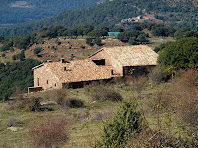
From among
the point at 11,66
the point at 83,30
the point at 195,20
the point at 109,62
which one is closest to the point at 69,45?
the point at 83,30

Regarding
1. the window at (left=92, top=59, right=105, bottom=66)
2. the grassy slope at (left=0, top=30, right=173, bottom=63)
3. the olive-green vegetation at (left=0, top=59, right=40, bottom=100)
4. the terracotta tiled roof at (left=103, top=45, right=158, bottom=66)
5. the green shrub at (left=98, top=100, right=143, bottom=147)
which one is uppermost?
the green shrub at (left=98, top=100, right=143, bottom=147)

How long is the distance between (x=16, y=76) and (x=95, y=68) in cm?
3372

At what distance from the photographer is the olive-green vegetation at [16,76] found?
58.2 meters

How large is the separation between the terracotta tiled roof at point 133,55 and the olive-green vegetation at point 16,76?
22.9m

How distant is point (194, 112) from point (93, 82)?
68.9ft

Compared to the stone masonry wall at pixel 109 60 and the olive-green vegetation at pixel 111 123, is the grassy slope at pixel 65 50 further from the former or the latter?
the olive-green vegetation at pixel 111 123

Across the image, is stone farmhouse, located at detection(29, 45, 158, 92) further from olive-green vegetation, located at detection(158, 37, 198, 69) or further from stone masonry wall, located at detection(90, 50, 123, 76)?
olive-green vegetation, located at detection(158, 37, 198, 69)

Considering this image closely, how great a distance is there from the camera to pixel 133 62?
36.2m

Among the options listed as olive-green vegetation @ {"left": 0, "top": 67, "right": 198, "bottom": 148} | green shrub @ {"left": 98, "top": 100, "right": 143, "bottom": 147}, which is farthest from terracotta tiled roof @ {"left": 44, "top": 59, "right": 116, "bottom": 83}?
green shrub @ {"left": 98, "top": 100, "right": 143, "bottom": 147}

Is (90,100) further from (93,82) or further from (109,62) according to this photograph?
(109,62)

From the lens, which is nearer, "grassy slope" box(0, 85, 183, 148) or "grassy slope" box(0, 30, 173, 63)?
"grassy slope" box(0, 85, 183, 148)

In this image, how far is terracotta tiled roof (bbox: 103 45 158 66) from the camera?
3625cm

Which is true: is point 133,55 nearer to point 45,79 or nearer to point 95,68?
point 95,68

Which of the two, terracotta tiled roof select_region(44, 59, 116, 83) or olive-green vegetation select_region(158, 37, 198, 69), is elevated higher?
→ olive-green vegetation select_region(158, 37, 198, 69)
